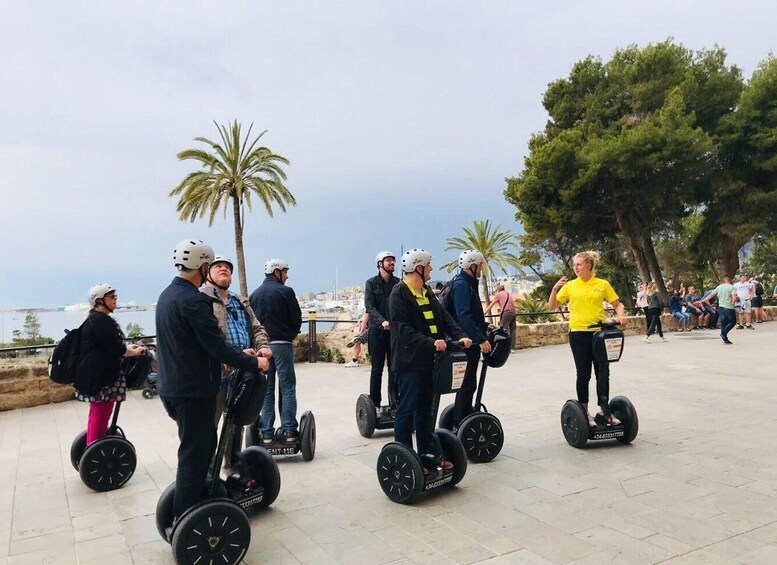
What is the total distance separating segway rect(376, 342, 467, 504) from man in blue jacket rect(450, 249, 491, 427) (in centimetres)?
61

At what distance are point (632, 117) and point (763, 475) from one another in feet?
82.8

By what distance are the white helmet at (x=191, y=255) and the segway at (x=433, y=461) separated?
1854 millimetres

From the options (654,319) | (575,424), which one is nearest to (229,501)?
(575,424)

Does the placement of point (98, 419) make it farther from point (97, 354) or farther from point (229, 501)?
point (229, 501)

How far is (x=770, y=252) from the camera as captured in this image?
42.0 meters

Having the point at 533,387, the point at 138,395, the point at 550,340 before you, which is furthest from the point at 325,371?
the point at 550,340

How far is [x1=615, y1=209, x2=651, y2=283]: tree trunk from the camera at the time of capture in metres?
26.5

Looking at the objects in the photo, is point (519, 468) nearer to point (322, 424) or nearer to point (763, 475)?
point (763, 475)

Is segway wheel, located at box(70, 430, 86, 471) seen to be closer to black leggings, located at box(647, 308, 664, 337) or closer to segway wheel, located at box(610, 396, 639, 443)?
segway wheel, located at box(610, 396, 639, 443)

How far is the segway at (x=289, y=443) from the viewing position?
5.26 metres

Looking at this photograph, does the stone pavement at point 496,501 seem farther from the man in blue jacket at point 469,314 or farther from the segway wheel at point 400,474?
the man in blue jacket at point 469,314

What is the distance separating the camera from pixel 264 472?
4.08 metres

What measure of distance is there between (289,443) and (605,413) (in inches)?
119

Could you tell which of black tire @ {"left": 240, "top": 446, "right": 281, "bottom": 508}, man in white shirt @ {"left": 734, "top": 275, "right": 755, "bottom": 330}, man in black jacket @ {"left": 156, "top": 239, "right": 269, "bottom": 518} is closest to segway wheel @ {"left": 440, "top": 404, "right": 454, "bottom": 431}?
black tire @ {"left": 240, "top": 446, "right": 281, "bottom": 508}
